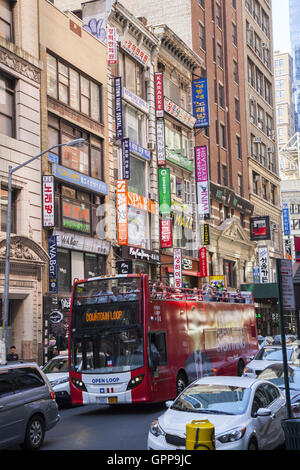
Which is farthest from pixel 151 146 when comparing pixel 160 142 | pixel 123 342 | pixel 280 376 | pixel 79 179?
pixel 280 376

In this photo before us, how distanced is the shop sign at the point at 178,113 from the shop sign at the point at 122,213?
10.2 m

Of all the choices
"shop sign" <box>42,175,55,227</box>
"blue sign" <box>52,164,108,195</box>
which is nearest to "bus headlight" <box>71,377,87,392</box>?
"shop sign" <box>42,175,55,227</box>

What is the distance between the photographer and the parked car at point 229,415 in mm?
10750

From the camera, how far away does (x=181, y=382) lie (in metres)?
20.9

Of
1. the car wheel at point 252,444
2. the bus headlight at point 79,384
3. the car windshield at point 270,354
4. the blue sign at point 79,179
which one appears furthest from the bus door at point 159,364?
the blue sign at point 79,179

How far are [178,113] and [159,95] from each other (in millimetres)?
3518

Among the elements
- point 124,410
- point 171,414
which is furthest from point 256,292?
point 171,414

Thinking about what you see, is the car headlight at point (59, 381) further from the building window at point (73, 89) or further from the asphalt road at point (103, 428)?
the building window at point (73, 89)

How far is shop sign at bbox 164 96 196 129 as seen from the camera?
44.8 metres

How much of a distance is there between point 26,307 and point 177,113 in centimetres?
2206

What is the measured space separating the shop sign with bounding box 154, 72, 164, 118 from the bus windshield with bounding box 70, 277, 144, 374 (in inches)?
1010

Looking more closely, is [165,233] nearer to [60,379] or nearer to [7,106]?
[7,106]

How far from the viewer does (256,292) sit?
5566cm
